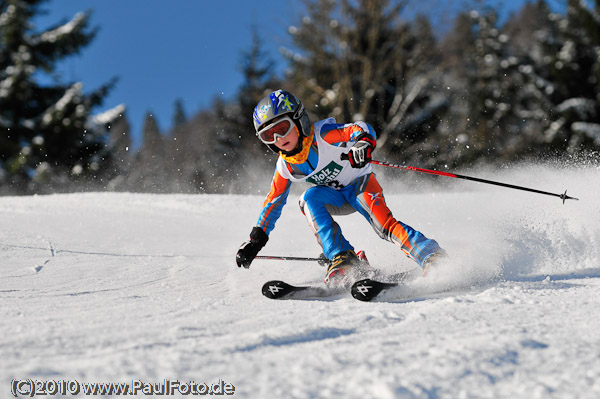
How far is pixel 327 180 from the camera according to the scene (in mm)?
3389

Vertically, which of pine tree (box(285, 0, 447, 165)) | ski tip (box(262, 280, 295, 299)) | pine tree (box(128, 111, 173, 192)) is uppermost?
pine tree (box(285, 0, 447, 165))

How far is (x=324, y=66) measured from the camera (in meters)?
19.2

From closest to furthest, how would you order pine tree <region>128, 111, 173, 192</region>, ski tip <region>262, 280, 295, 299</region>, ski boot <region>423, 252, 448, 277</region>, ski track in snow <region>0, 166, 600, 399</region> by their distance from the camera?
ski track in snow <region>0, 166, 600, 399</region> → ski tip <region>262, 280, 295, 299</region> → ski boot <region>423, 252, 448, 277</region> → pine tree <region>128, 111, 173, 192</region>

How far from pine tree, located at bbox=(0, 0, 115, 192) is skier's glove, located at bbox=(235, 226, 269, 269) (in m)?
16.6

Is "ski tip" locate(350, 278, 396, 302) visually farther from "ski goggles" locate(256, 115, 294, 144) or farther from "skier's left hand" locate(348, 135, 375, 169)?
"ski goggles" locate(256, 115, 294, 144)

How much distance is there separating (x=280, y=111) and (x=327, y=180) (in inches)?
22.5

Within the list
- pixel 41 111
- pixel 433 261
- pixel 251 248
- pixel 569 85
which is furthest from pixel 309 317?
pixel 569 85

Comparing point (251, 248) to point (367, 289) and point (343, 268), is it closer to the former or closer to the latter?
point (343, 268)

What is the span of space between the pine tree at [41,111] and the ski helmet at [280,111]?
16.6m

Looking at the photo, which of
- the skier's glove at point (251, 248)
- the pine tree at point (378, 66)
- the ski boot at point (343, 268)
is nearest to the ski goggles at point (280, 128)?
the skier's glove at point (251, 248)

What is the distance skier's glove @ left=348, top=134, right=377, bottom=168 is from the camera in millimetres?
3062

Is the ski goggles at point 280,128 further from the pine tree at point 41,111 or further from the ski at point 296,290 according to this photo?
the pine tree at point 41,111

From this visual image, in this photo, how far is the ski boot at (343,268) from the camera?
9.39 feet

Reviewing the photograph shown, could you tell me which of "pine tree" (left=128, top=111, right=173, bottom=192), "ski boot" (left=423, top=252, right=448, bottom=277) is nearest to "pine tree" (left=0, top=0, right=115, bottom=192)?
"pine tree" (left=128, top=111, right=173, bottom=192)
